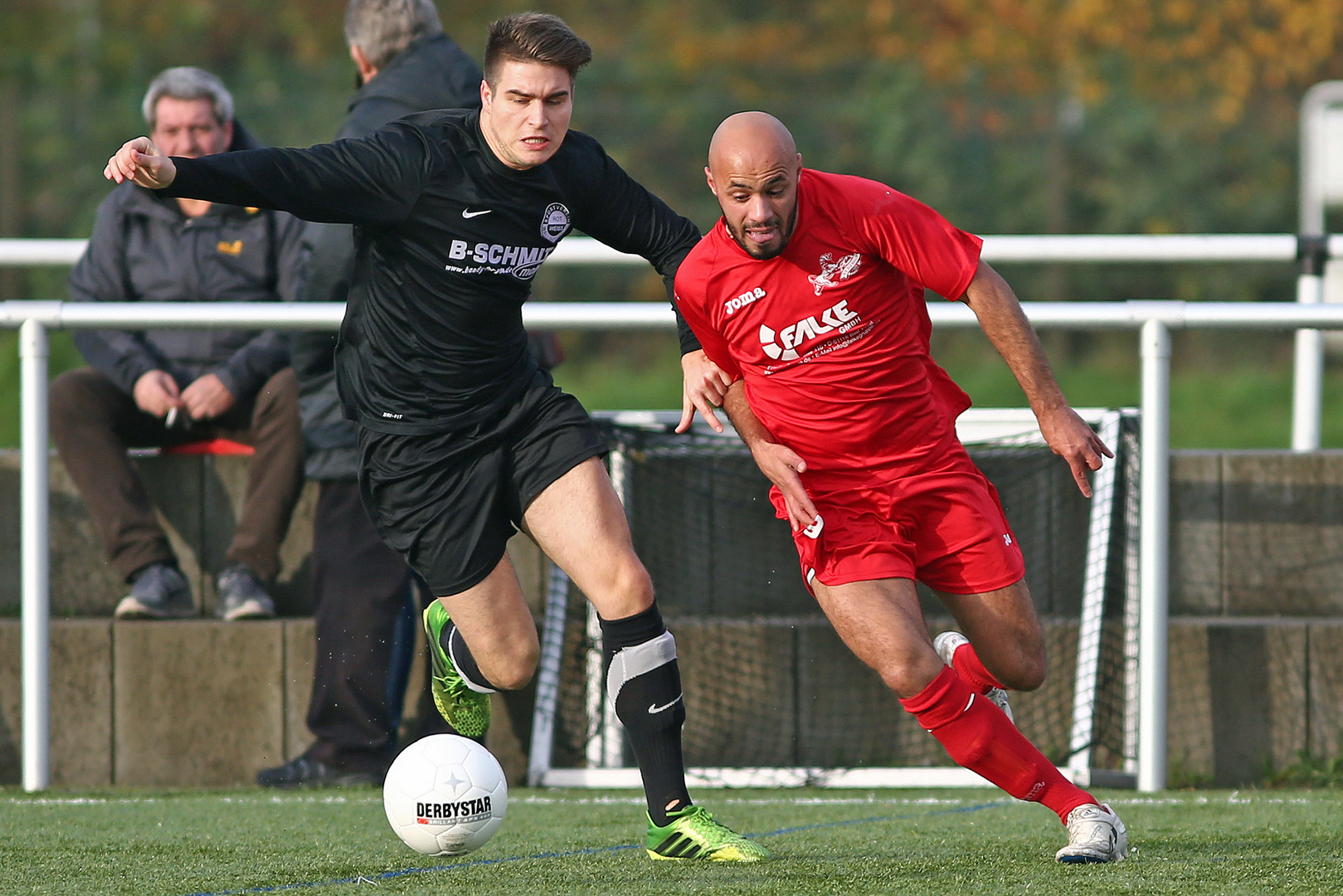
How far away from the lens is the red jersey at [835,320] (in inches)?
165

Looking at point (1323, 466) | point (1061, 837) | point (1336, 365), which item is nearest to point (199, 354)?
point (1061, 837)

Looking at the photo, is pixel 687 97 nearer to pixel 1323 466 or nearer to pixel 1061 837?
pixel 1323 466

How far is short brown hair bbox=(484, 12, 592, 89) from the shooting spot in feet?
13.5

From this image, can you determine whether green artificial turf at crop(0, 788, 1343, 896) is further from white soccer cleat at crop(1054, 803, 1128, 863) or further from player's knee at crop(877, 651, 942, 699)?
player's knee at crop(877, 651, 942, 699)

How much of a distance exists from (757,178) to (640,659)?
4.01 feet

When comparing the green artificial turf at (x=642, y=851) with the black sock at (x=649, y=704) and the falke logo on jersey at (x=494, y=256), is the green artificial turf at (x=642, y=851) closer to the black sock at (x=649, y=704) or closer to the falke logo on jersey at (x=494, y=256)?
the black sock at (x=649, y=704)

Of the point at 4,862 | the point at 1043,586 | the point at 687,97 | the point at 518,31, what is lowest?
the point at 4,862

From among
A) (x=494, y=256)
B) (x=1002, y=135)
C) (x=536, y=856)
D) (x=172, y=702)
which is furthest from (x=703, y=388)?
(x=1002, y=135)

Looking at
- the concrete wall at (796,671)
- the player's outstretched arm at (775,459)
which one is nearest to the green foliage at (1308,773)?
the concrete wall at (796,671)

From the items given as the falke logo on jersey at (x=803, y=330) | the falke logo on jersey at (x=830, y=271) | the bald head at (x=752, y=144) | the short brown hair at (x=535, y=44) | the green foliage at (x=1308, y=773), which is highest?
the short brown hair at (x=535, y=44)

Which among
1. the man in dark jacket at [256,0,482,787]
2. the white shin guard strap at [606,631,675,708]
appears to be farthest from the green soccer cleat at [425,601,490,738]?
the white shin guard strap at [606,631,675,708]

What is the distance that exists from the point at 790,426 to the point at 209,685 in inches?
105

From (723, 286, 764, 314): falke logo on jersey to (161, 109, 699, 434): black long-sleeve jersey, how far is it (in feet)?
1.09

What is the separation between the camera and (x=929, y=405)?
441 centimetres
